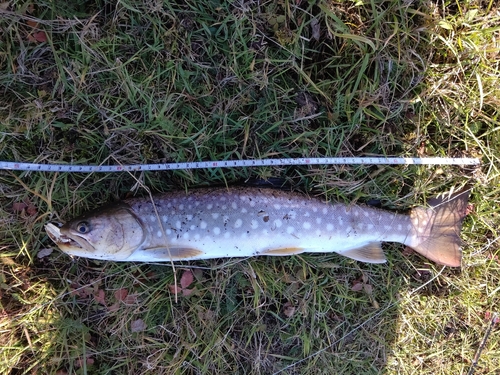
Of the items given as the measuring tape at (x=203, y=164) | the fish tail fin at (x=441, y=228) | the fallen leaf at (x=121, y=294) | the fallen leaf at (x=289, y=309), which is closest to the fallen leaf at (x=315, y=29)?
the measuring tape at (x=203, y=164)

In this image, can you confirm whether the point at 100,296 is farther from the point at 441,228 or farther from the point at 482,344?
the point at 482,344

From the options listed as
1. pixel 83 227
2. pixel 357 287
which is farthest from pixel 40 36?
pixel 357 287

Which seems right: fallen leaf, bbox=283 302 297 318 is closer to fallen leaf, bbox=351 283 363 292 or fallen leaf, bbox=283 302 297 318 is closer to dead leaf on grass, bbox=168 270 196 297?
fallen leaf, bbox=351 283 363 292

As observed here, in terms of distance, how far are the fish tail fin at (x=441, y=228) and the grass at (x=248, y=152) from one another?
5.2 inches

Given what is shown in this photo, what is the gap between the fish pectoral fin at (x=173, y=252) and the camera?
7.57ft

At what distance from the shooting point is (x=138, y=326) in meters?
2.51

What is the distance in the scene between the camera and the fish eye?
2.23 meters

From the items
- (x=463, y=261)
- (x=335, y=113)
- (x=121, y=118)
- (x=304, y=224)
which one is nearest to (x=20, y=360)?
(x=121, y=118)

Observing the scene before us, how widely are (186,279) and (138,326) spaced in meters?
0.50

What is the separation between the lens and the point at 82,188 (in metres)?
2.45

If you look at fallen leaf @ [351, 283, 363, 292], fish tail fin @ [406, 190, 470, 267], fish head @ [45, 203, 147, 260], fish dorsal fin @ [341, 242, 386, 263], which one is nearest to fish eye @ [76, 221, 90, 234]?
fish head @ [45, 203, 147, 260]

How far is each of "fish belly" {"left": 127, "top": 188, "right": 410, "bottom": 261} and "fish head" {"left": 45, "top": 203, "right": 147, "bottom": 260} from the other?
80 mm

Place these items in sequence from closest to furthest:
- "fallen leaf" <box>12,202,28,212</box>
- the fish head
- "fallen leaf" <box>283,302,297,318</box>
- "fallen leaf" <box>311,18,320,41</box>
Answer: the fish head
"fallen leaf" <box>311,18,320,41</box>
"fallen leaf" <box>12,202,28,212</box>
"fallen leaf" <box>283,302,297,318</box>

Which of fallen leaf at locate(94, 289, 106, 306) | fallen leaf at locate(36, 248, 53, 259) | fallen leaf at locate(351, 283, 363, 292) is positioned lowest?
fallen leaf at locate(351, 283, 363, 292)
